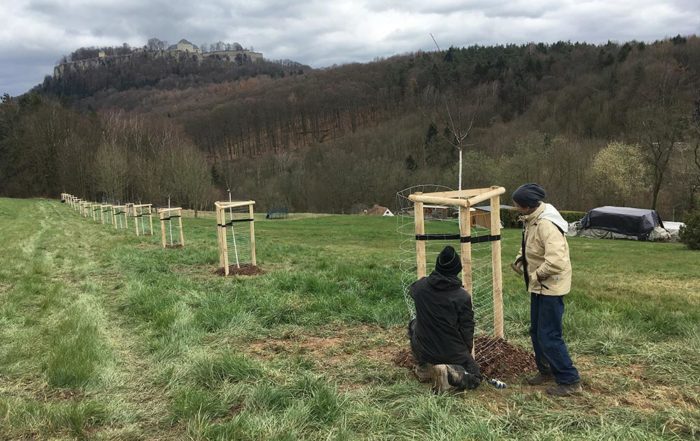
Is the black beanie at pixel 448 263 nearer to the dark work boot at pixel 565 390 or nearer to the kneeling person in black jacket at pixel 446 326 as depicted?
the kneeling person in black jacket at pixel 446 326

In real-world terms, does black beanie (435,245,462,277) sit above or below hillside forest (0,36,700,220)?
below

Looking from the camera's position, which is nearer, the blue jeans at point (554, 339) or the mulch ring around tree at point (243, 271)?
the blue jeans at point (554, 339)

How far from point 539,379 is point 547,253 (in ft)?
4.21

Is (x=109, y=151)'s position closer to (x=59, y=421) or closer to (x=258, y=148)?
(x=59, y=421)

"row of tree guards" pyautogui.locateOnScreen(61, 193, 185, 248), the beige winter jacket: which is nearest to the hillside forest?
the beige winter jacket

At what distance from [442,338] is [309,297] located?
4.04 metres

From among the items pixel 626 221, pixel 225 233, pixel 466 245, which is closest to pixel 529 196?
pixel 466 245

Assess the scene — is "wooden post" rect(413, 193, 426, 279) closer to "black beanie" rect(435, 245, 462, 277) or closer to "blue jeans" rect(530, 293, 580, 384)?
"black beanie" rect(435, 245, 462, 277)

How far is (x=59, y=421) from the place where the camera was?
4.05 m

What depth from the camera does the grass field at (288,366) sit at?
397 cm

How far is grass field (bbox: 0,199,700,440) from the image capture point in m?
3.97

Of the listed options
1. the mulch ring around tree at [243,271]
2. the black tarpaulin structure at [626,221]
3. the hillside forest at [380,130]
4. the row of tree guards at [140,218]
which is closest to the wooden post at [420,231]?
the hillside forest at [380,130]

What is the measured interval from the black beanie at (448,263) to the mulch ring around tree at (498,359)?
44.6 inches

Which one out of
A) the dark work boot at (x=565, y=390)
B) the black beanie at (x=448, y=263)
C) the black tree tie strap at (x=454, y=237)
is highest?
the black tree tie strap at (x=454, y=237)
